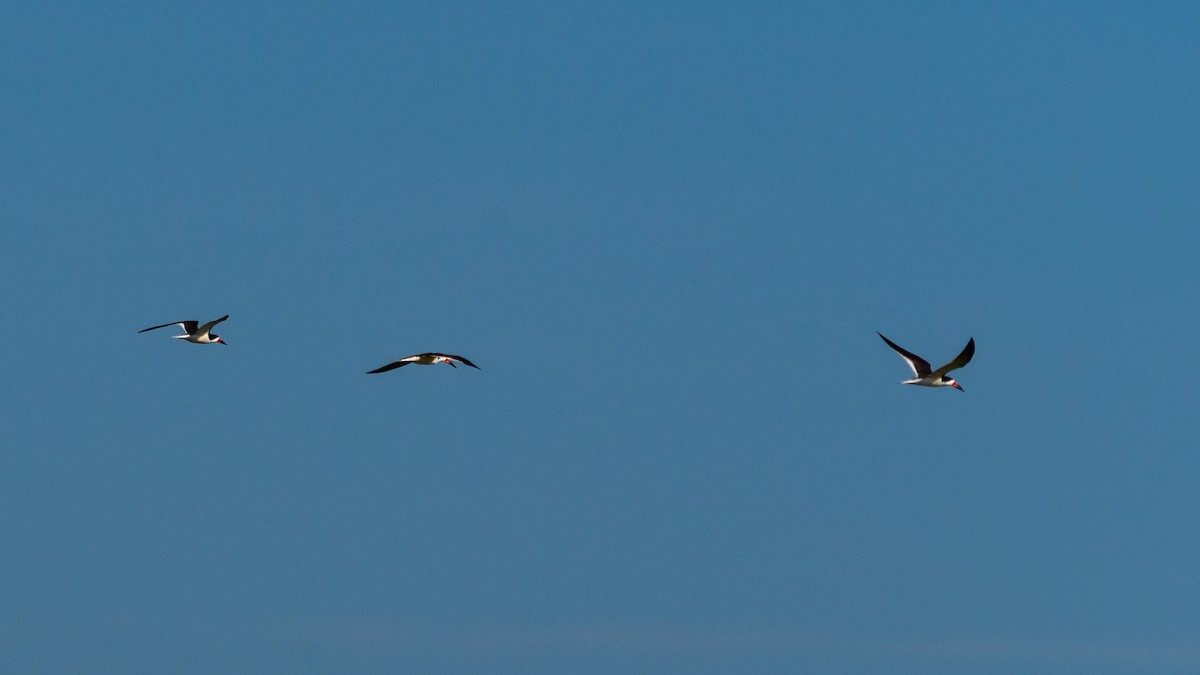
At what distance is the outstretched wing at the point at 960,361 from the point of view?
77.4 m

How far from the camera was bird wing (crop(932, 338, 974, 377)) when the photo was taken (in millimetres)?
77375

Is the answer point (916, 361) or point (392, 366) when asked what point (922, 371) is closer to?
point (916, 361)

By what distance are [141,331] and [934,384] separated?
107 ft

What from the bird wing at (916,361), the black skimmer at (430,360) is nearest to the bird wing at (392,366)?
the black skimmer at (430,360)

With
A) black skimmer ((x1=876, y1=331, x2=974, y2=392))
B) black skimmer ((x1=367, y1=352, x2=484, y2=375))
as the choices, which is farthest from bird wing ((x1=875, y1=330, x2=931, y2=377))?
black skimmer ((x1=367, y1=352, x2=484, y2=375))

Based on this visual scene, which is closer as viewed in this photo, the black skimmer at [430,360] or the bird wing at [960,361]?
the bird wing at [960,361]

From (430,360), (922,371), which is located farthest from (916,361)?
(430,360)

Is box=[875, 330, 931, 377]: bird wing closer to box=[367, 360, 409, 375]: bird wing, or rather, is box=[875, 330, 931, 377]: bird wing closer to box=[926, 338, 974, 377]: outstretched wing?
box=[926, 338, 974, 377]: outstretched wing

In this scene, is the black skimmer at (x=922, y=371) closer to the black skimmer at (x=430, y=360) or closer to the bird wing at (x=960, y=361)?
the bird wing at (x=960, y=361)

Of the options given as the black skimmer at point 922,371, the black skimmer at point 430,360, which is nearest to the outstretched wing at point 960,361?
the black skimmer at point 922,371

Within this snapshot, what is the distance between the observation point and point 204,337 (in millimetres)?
96562

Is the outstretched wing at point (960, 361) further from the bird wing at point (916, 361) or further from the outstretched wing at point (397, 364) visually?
the outstretched wing at point (397, 364)

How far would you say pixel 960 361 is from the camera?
7912 centimetres

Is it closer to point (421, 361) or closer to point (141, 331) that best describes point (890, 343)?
point (421, 361)
